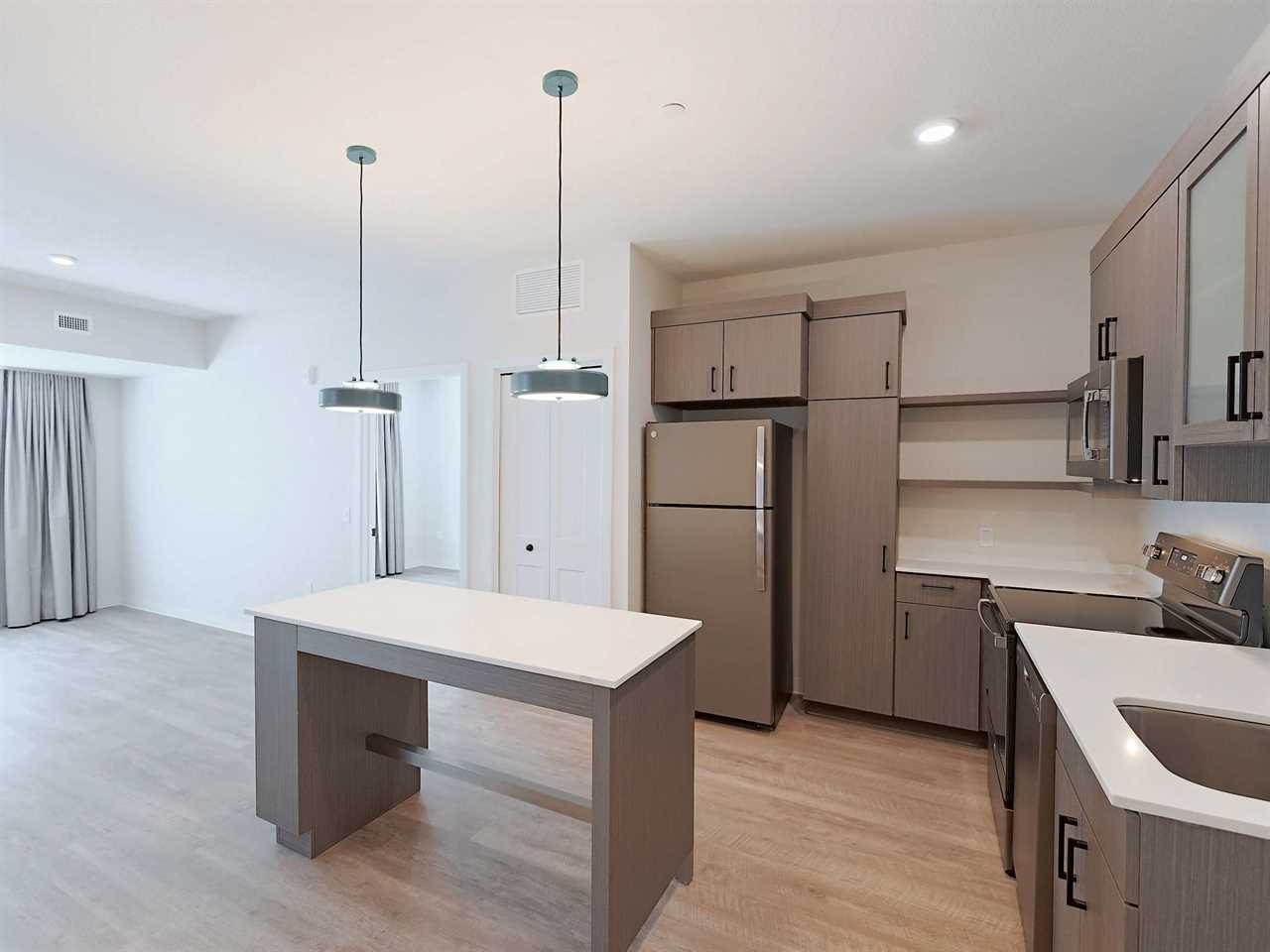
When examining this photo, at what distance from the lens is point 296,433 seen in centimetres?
498

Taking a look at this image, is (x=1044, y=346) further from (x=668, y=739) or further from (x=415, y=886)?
(x=415, y=886)

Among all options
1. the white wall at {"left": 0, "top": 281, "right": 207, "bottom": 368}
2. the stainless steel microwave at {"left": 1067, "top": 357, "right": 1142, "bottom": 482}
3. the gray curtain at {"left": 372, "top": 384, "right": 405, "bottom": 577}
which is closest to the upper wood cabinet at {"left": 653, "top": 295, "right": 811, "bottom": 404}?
the stainless steel microwave at {"left": 1067, "top": 357, "right": 1142, "bottom": 482}

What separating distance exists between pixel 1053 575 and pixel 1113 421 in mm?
1463

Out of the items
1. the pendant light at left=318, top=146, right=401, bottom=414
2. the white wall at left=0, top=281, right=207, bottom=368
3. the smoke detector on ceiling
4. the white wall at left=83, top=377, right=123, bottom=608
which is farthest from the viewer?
the white wall at left=83, top=377, right=123, bottom=608

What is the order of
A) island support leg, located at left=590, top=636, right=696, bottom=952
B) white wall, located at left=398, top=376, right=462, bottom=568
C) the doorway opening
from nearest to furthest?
island support leg, located at left=590, top=636, right=696, bottom=952, the doorway opening, white wall, located at left=398, top=376, right=462, bottom=568

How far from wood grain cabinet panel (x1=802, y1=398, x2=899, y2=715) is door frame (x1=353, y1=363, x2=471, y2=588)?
7.20ft

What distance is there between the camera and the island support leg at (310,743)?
2.26 meters

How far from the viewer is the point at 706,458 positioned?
349 centimetres

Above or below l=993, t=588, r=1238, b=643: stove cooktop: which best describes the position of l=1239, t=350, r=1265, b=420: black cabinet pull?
above

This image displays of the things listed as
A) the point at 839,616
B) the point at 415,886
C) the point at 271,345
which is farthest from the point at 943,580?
the point at 271,345

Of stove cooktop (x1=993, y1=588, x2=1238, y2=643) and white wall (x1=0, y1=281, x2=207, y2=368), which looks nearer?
stove cooktop (x1=993, y1=588, x2=1238, y2=643)

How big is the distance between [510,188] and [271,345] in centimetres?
324

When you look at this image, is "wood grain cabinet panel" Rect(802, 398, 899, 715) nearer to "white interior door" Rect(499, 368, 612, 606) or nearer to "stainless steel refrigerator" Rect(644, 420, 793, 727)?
"stainless steel refrigerator" Rect(644, 420, 793, 727)

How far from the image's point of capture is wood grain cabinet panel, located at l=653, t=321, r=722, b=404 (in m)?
3.64
